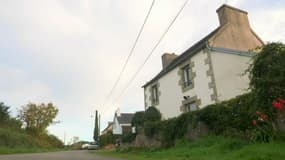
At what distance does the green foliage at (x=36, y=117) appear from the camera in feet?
123

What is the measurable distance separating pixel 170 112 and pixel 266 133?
38.1ft

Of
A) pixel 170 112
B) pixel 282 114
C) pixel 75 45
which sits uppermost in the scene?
pixel 75 45

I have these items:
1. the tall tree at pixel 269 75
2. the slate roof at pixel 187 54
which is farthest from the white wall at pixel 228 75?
the tall tree at pixel 269 75

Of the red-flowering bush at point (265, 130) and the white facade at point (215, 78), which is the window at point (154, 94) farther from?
the red-flowering bush at point (265, 130)

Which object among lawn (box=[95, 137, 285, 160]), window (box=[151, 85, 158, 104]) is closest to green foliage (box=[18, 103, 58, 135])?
window (box=[151, 85, 158, 104])

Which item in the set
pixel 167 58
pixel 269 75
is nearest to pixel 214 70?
pixel 269 75

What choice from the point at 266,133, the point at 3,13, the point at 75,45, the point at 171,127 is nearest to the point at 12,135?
the point at 75,45

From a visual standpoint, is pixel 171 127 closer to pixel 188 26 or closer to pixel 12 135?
pixel 188 26

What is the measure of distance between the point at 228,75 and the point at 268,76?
818 centimetres

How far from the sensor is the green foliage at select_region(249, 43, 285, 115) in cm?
695

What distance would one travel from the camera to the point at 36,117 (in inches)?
1515

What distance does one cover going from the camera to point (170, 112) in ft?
61.8

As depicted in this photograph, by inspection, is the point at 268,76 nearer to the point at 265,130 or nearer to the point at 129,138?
the point at 265,130

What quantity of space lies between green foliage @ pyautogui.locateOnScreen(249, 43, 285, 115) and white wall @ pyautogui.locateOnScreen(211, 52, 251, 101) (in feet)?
22.0
